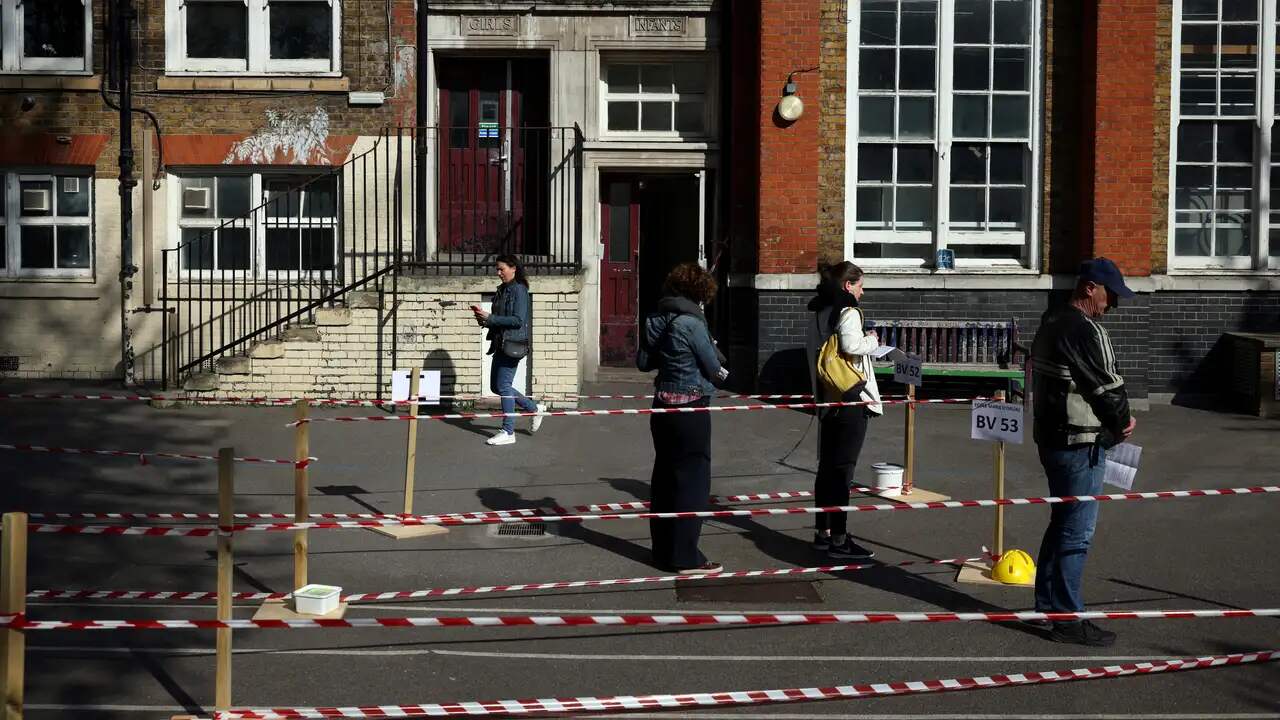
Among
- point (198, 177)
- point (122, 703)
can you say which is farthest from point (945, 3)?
point (122, 703)

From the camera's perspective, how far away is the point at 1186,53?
16.4 m

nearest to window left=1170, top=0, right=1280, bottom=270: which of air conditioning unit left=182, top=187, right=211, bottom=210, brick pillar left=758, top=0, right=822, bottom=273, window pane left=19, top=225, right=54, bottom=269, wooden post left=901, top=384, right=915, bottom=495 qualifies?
brick pillar left=758, top=0, right=822, bottom=273

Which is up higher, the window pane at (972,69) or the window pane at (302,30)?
the window pane at (302,30)

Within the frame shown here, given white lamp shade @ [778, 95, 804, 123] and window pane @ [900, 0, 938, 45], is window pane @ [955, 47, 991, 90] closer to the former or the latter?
window pane @ [900, 0, 938, 45]

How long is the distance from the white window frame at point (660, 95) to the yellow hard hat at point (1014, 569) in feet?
32.2

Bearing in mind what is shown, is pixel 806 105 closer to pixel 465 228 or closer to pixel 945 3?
pixel 945 3

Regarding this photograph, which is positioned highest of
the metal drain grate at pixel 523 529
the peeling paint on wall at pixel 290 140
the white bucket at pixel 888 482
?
the peeling paint on wall at pixel 290 140

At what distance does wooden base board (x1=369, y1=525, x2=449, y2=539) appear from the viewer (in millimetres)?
9852

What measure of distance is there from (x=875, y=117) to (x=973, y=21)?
5.30 ft

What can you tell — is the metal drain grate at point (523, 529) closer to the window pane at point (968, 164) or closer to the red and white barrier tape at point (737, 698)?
the red and white barrier tape at point (737, 698)

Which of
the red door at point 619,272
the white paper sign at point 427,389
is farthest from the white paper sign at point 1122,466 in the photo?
the red door at point 619,272

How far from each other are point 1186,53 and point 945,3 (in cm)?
295

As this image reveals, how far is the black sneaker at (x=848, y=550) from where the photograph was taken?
9.27m

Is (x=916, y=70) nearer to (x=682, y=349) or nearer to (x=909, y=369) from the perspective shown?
(x=909, y=369)
